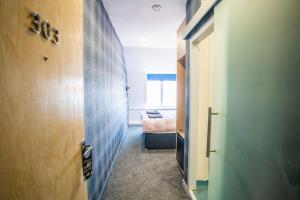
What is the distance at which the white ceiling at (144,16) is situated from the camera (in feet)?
8.34

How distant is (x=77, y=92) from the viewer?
96cm

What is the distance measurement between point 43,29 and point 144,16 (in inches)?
108

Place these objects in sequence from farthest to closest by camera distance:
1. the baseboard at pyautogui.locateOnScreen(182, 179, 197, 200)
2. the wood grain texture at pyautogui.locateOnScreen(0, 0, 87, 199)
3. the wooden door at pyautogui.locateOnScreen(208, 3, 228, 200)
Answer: the baseboard at pyautogui.locateOnScreen(182, 179, 197, 200)
the wooden door at pyautogui.locateOnScreen(208, 3, 228, 200)
the wood grain texture at pyautogui.locateOnScreen(0, 0, 87, 199)

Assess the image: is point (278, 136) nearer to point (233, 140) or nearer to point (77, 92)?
point (233, 140)

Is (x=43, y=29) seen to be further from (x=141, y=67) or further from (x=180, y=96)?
(x=141, y=67)

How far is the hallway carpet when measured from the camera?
2.23 m

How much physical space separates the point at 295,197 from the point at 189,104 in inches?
63.0

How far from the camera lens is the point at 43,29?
0.64m

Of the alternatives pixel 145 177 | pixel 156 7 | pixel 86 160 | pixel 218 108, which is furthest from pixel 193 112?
pixel 156 7

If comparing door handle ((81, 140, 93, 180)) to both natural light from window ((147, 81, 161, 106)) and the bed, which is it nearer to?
the bed

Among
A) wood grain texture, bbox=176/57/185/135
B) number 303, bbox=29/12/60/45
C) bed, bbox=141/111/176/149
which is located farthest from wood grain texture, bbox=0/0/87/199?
bed, bbox=141/111/176/149

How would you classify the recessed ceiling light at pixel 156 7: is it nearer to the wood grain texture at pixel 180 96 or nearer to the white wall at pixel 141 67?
the wood grain texture at pixel 180 96

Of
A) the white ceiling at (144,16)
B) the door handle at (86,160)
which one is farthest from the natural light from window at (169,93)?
the door handle at (86,160)

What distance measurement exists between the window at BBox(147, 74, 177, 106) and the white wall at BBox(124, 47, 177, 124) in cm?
27
